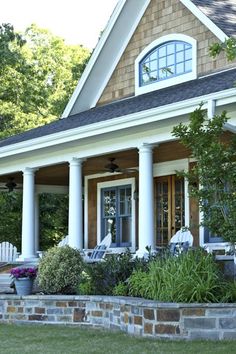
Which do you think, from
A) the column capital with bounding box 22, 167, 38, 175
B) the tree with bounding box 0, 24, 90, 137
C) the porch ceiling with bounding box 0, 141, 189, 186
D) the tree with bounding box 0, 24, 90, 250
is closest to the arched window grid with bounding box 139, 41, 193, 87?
the porch ceiling with bounding box 0, 141, 189, 186

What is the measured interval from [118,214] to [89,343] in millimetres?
8459

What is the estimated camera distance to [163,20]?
14.8m

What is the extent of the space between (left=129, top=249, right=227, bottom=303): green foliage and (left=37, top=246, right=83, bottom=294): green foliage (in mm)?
1872

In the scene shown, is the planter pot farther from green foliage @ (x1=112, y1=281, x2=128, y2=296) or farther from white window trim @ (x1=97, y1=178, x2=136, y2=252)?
white window trim @ (x1=97, y1=178, x2=136, y2=252)

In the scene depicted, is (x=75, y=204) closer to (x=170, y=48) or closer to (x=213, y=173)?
(x=170, y=48)

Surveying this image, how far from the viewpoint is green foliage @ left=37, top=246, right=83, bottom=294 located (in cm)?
1063

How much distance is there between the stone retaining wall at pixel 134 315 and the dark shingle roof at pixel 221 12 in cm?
638

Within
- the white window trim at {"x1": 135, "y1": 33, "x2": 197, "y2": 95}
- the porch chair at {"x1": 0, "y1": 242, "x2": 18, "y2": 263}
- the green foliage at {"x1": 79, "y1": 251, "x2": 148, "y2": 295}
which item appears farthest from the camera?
the porch chair at {"x1": 0, "y1": 242, "x2": 18, "y2": 263}

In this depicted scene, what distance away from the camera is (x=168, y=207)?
1488cm

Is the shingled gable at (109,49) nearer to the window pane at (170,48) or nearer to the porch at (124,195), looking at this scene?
the window pane at (170,48)

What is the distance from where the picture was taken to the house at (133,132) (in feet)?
38.4

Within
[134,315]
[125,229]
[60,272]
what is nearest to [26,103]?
[125,229]

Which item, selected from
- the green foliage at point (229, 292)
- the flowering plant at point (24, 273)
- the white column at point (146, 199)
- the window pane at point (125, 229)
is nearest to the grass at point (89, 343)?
the green foliage at point (229, 292)

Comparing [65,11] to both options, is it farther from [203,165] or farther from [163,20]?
[203,165]
